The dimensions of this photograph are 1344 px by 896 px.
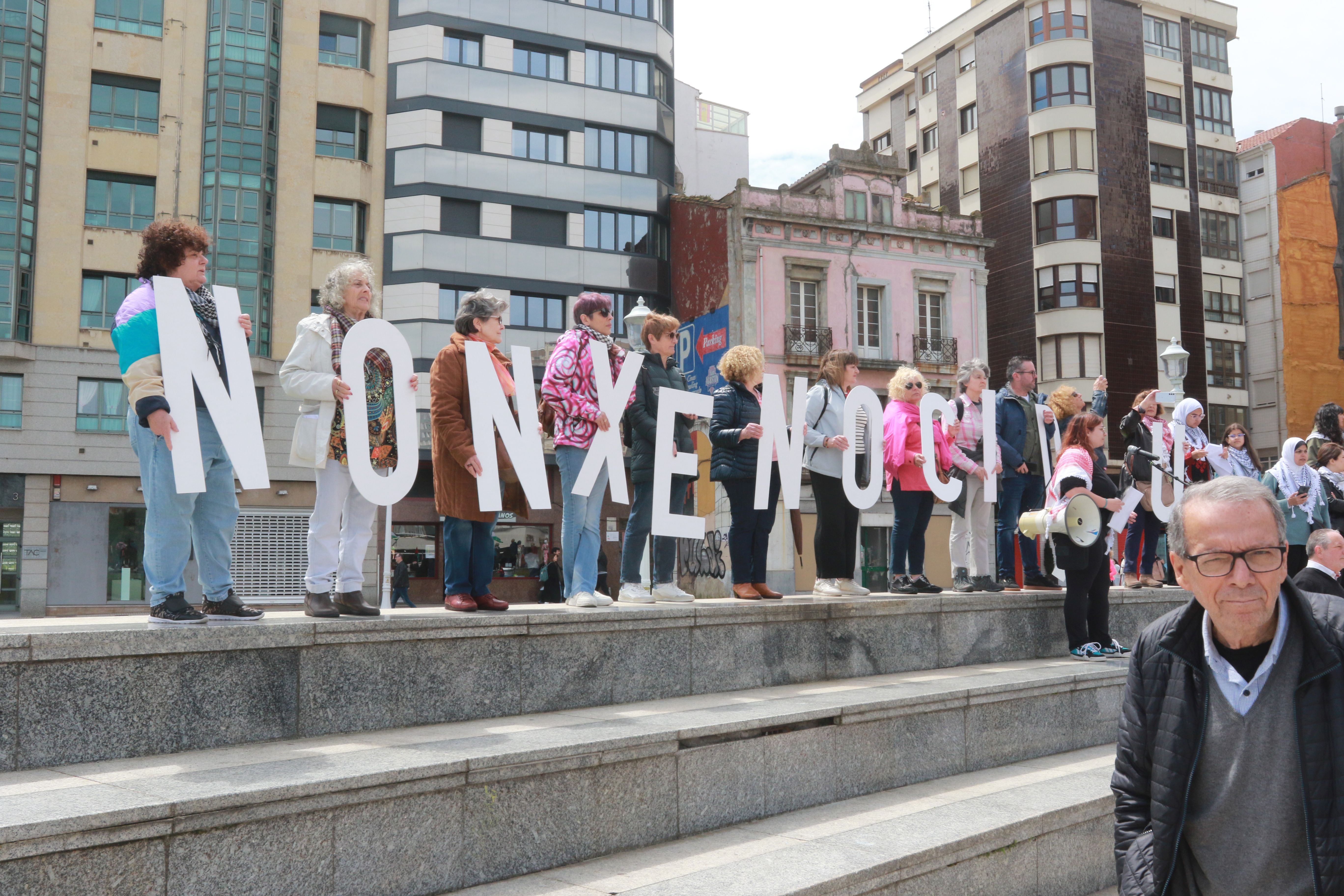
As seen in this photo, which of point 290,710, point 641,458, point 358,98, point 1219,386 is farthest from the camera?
point 1219,386

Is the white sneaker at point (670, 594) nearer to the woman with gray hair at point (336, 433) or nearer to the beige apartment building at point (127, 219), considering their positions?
the woman with gray hair at point (336, 433)

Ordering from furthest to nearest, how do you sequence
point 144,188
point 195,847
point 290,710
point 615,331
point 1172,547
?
point 615,331 → point 144,188 → point 290,710 → point 195,847 → point 1172,547

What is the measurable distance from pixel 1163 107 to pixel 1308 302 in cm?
1060

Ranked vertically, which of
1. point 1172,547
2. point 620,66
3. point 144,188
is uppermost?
point 620,66

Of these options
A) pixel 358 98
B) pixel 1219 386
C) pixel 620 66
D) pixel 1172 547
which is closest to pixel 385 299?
pixel 358 98

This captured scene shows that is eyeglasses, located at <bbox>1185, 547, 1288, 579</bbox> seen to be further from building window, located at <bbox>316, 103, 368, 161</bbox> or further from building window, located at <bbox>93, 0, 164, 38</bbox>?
building window, located at <bbox>93, 0, 164, 38</bbox>

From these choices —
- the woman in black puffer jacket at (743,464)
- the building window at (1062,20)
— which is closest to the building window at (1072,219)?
the building window at (1062,20)

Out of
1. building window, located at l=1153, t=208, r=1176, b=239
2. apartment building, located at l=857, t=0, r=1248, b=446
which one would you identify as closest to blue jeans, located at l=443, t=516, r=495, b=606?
apartment building, located at l=857, t=0, r=1248, b=446

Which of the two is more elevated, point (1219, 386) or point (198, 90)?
point (198, 90)

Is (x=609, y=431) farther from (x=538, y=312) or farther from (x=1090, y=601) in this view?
(x=538, y=312)

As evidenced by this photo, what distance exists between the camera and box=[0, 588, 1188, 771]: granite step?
4.10 meters

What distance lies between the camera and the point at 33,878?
293 centimetres

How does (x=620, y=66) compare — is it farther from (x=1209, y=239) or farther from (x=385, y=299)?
(x=1209, y=239)

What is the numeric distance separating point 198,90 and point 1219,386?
37317mm
